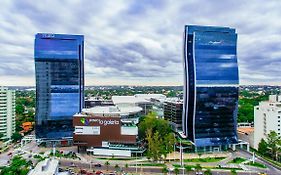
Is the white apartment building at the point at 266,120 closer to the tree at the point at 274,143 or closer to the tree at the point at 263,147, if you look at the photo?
the tree at the point at 263,147

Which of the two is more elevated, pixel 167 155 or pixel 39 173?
pixel 39 173

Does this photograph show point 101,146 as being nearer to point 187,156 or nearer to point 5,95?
point 187,156

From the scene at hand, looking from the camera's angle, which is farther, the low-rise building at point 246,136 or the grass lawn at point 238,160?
the low-rise building at point 246,136

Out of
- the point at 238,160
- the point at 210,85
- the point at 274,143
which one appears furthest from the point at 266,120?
the point at 210,85

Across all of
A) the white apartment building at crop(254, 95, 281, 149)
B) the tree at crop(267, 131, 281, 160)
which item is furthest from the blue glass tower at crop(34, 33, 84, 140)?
the tree at crop(267, 131, 281, 160)

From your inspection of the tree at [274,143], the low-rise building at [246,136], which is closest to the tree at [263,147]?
the tree at [274,143]

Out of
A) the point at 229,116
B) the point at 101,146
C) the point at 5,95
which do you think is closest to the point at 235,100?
the point at 229,116

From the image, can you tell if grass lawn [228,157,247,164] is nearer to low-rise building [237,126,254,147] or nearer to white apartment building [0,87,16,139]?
low-rise building [237,126,254,147]
